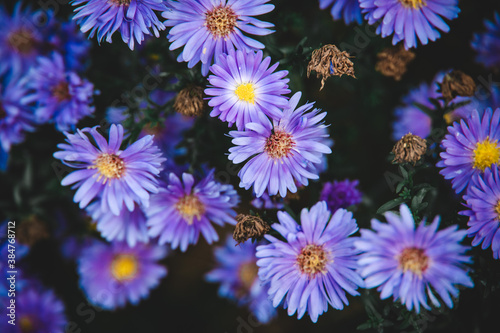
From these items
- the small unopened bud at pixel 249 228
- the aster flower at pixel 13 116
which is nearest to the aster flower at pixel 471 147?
the small unopened bud at pixel 249 228

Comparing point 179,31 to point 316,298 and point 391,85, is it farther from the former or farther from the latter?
point 391,85

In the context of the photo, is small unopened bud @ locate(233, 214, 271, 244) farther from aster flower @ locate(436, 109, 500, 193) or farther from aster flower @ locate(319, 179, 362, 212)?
aster flower @ locate(436, 109, 500, 193)

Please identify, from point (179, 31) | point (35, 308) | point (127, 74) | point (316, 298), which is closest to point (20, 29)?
point (127, 74)

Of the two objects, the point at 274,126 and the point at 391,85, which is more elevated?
the point at 391,85

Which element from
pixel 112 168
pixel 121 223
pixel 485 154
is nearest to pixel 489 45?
pixel 485 154

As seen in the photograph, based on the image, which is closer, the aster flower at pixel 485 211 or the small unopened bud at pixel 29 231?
the aster flower at pixel 485 211

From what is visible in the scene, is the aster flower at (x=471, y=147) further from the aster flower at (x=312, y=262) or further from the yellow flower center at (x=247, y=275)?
the yellow flower center at (x=247, y=275)
